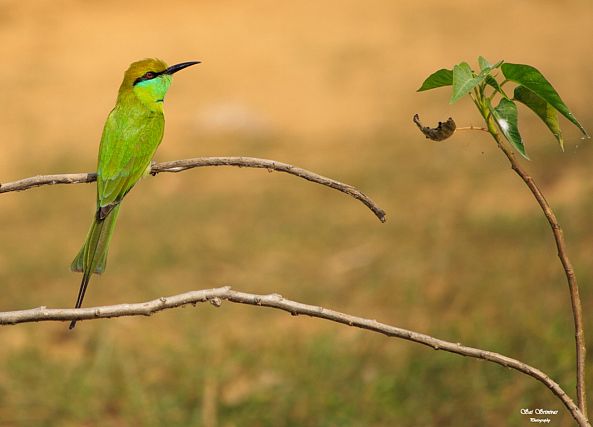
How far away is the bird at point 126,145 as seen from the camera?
124 centimetres

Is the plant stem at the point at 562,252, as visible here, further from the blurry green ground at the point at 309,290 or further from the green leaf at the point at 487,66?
the blurry green ground at the point at 309,290

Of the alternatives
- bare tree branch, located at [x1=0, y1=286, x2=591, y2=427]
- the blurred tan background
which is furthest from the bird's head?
the blurred tan background

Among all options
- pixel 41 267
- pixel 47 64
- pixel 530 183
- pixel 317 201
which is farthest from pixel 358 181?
pixel 530 183

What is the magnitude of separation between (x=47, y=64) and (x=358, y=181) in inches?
152

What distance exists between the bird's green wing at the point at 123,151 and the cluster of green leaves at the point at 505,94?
636 mm

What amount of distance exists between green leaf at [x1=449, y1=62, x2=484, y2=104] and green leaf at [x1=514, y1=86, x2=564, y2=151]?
0.21 ft

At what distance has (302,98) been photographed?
7391 mm

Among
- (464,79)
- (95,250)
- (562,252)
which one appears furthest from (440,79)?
(95,250)

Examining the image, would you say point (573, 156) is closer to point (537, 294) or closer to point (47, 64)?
point (537, 294)

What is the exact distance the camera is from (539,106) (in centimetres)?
87

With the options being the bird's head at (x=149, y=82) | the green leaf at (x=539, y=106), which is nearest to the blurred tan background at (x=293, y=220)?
the bird's head at (x=149, y=82)

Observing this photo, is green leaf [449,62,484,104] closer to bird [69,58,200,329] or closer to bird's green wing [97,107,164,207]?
bird [69,58,200,329]

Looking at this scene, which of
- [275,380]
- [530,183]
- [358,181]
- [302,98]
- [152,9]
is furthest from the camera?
[152,9]

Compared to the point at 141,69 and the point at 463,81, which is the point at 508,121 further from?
the point at 141,69
